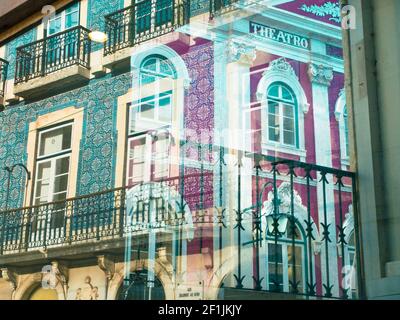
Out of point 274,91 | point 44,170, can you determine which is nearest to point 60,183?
point 44,170

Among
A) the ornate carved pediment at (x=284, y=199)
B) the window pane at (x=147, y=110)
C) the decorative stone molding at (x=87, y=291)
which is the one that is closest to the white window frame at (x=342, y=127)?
the ornate carved pediment at (x=284, y=199)

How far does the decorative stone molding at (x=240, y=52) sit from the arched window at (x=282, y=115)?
0.22 meters

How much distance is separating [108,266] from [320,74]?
1285 millimetres

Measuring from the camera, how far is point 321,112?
11.1 feet

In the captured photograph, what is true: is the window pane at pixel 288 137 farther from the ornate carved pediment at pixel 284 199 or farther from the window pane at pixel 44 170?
the window pane at pixel 44 170

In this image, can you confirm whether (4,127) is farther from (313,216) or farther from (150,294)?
(313,216)

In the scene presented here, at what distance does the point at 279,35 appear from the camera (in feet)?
11.5

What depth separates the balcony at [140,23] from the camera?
3926mm

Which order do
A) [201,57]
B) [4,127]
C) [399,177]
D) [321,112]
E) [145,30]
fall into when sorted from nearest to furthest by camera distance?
[399,177]
[321,112]
[201,57]
[145,30]
[4,127]

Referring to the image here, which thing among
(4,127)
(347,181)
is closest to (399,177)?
(347,181)

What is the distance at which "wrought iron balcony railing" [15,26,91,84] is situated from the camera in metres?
4.16

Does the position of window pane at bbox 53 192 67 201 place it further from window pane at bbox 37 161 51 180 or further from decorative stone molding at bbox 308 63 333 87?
decorative stone molding at bbox 308 63 333 87

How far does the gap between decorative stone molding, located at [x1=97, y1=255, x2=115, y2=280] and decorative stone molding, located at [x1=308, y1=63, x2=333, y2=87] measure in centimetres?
122

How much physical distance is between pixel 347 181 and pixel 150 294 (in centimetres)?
98
